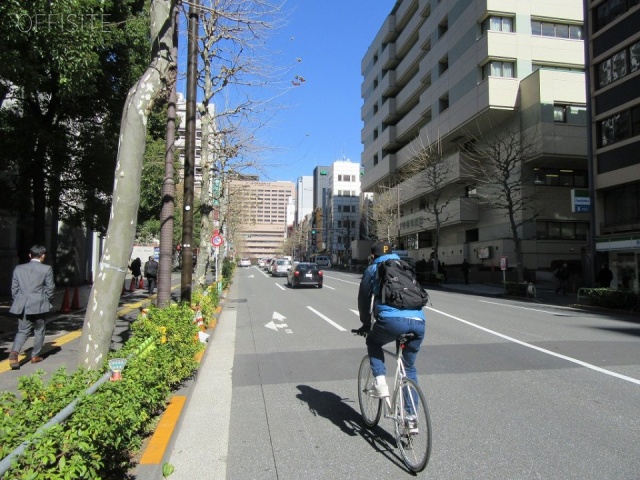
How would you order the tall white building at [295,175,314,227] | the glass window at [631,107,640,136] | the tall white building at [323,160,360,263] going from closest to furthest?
the glass window at [631,107,640,136], the tall white building at [323,160,360,263], the tall white building at [295,175,314,227]

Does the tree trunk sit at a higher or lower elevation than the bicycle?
higher

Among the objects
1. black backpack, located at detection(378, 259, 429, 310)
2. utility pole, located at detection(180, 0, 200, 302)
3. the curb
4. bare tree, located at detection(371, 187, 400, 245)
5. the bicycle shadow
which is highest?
bare tree, located at detection(371, 187, 400, 245)

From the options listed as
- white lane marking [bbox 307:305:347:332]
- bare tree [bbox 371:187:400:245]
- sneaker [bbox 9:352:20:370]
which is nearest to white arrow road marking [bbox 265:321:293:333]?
white lane marking [bbox 307:305:347:332]

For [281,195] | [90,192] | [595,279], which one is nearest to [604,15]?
[595,279]

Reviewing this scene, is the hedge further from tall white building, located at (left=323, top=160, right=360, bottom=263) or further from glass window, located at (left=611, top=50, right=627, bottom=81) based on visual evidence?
tall white building, located at (left=323, top=160, right=360, bottom=263)

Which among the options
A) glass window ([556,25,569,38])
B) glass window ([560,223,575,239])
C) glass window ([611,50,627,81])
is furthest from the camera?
glass window ([556,25,569,38])

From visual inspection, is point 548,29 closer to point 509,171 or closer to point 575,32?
point 575,32

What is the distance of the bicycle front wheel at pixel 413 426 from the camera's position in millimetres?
3846

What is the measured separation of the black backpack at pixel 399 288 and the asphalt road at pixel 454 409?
137 cm

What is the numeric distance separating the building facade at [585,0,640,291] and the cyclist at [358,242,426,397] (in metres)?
21.2

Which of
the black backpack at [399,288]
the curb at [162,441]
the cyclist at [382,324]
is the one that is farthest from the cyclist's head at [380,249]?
the curb at [162,441]

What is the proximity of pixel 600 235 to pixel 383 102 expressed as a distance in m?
40.6

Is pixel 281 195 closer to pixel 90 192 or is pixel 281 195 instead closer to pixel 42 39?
pixel 90 192

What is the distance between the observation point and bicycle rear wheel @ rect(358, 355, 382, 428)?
4.75 m
